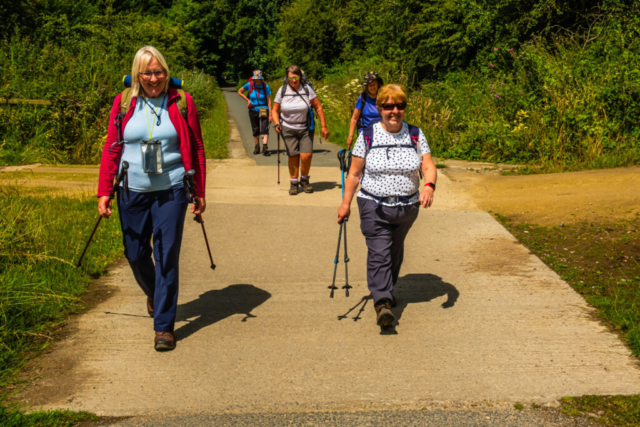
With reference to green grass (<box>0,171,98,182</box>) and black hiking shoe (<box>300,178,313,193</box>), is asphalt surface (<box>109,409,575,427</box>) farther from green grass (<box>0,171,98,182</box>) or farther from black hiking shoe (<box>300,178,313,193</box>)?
green grass (<box>0,171,98,182</box>)

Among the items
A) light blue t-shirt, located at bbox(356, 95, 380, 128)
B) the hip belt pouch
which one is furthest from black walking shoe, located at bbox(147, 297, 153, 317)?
light blue t-shirt, located at bbox(356, 95, 380, 128)

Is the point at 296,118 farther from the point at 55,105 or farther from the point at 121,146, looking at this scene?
the point at 55,105

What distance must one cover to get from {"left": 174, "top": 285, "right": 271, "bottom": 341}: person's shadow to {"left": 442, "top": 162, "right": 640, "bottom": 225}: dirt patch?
3.80m

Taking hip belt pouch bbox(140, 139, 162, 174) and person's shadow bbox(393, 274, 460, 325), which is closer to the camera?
hip belt pouch bbox(140, 139, 162, 174)

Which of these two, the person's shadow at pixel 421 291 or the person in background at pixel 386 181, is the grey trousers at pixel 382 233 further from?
the person's shadow at pixel 421 291

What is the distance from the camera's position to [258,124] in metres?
14.8

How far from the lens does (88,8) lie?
123ft

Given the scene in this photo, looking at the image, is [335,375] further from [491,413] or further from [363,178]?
[363,178]

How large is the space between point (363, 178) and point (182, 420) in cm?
210

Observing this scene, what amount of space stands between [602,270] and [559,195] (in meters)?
2.98

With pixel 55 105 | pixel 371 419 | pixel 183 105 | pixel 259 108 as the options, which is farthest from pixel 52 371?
pixel 259 108

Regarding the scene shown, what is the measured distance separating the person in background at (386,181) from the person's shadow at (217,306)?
1110 mm

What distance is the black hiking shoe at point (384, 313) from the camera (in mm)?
4816

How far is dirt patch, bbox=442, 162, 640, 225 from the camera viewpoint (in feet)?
26.4
